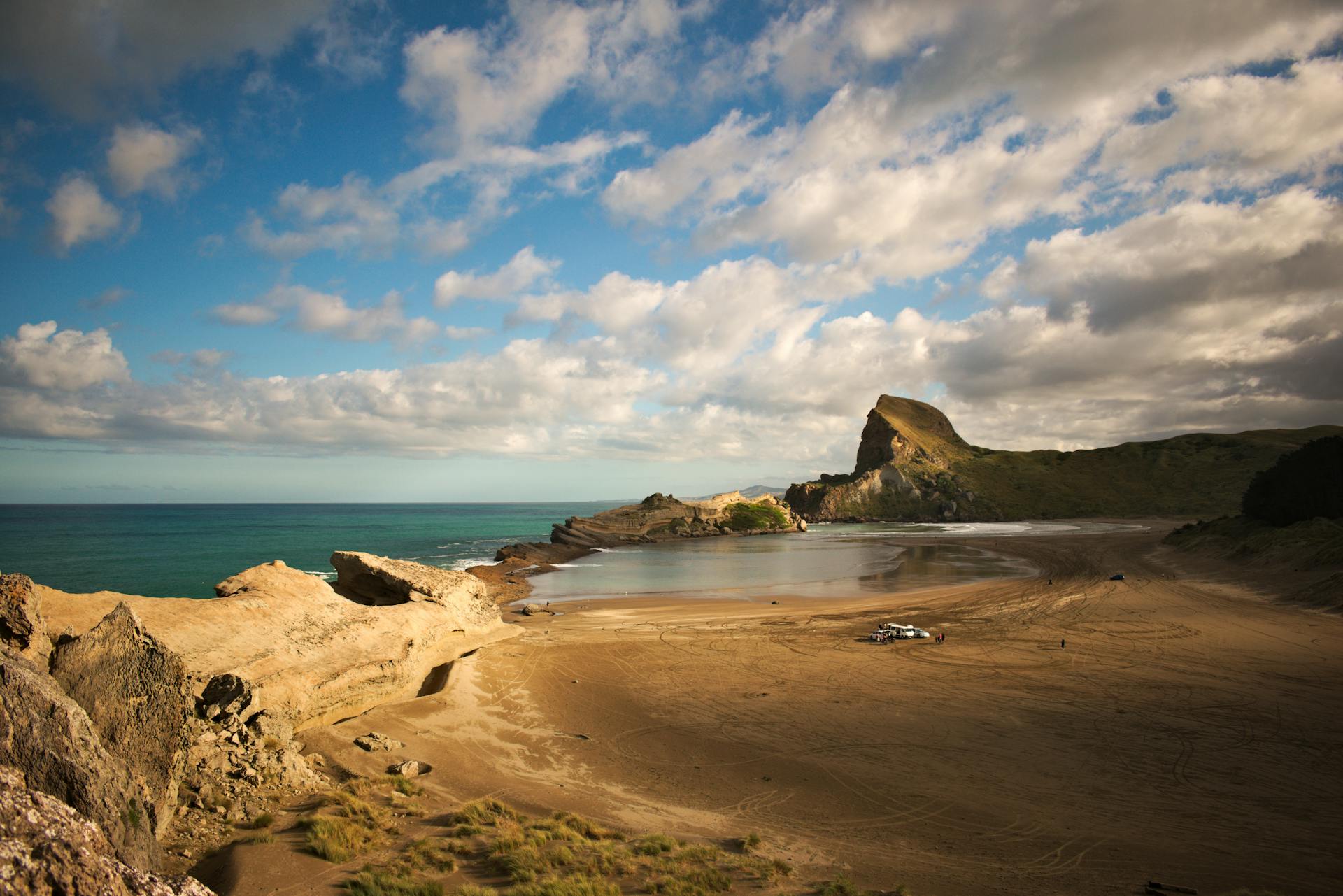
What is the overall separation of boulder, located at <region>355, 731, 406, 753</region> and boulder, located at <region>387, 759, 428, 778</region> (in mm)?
587

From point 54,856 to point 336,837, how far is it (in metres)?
4.37

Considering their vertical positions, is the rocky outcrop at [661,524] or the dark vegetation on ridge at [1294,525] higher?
the dark vegetation on ridge at [1294,525]

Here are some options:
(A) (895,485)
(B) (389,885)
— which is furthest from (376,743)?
(A) (895,485)

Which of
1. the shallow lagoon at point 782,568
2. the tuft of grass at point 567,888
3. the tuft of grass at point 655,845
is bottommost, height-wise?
the shallow lagoon at point 782,568

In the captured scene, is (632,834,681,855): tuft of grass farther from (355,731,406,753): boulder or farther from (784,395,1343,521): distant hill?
(784,395,1343,521): distant hill

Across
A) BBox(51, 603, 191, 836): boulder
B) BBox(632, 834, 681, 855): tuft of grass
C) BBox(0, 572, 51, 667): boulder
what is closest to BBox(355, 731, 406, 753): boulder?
BBox(51, 603, 191, 836): boulder

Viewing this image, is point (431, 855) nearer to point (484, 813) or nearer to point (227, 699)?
point (484, 813)

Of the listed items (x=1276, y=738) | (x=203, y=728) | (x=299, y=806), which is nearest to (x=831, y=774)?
(x=299, y=806)

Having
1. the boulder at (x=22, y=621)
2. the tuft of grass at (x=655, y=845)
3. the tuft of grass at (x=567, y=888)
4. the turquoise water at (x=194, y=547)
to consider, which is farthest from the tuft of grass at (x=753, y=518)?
the boulder at (x=22, y=621)

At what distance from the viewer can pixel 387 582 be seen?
1573 centimetres

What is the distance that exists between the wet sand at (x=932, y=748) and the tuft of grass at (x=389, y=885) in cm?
25

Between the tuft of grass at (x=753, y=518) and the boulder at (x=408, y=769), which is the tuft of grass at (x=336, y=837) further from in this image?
the tuft of grass at (x=753, y=518)

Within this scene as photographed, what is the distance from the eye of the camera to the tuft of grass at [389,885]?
557 centimetres

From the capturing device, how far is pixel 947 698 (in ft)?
42.2
